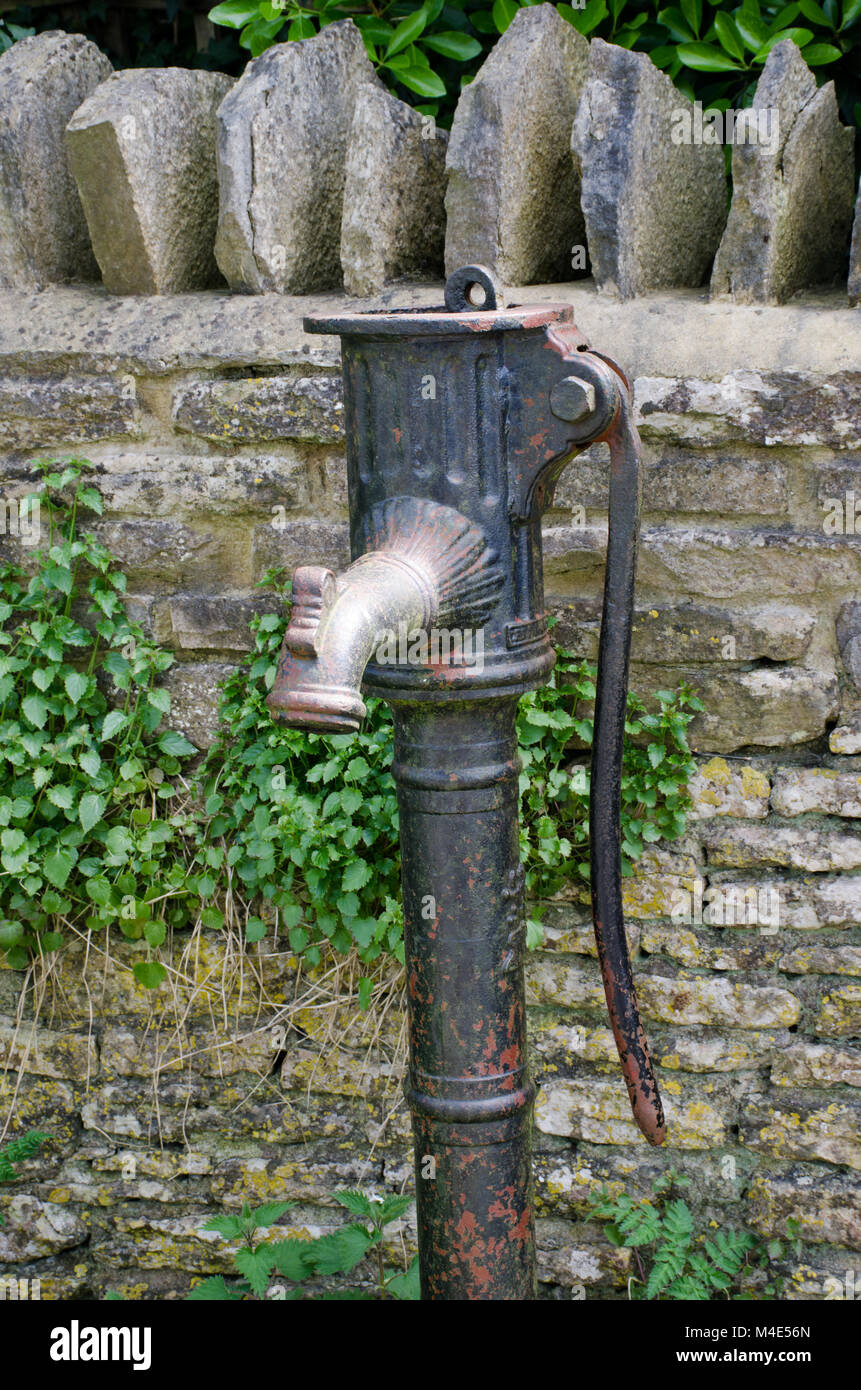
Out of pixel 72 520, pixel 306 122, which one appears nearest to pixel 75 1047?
pixel 72 520

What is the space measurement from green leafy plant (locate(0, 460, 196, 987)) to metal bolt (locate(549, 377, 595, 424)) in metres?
1.13

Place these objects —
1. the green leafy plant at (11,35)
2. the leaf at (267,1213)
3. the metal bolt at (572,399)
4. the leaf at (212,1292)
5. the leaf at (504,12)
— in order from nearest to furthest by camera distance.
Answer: the metal bolt at (572,399) < the leaf at (212,1292) < the leaf at (267,1213) < the leaf at (504,12) < the green leafy plant at (11,35)

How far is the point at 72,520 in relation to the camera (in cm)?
220

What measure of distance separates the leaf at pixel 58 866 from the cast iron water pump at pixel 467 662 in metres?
0.92

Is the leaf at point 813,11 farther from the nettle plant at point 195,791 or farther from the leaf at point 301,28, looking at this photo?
the nettle plant at point 195,791

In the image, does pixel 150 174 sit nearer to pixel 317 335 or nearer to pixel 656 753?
pixel 317 335

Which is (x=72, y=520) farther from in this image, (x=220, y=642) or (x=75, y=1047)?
(x=75, y=1047)

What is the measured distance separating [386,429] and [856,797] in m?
1.09

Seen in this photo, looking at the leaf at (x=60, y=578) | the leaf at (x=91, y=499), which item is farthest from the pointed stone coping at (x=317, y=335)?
the leaf at (x=60, y=578)

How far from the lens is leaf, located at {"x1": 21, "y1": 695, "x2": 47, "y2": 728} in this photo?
218cm

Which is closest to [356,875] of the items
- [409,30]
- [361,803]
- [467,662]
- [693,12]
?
[361,803]

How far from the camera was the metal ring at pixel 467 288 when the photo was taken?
1.32m

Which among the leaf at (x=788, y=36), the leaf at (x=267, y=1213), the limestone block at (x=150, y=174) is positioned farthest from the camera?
the leaf at (x=788, y=36)

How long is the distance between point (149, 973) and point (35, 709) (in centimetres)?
50
